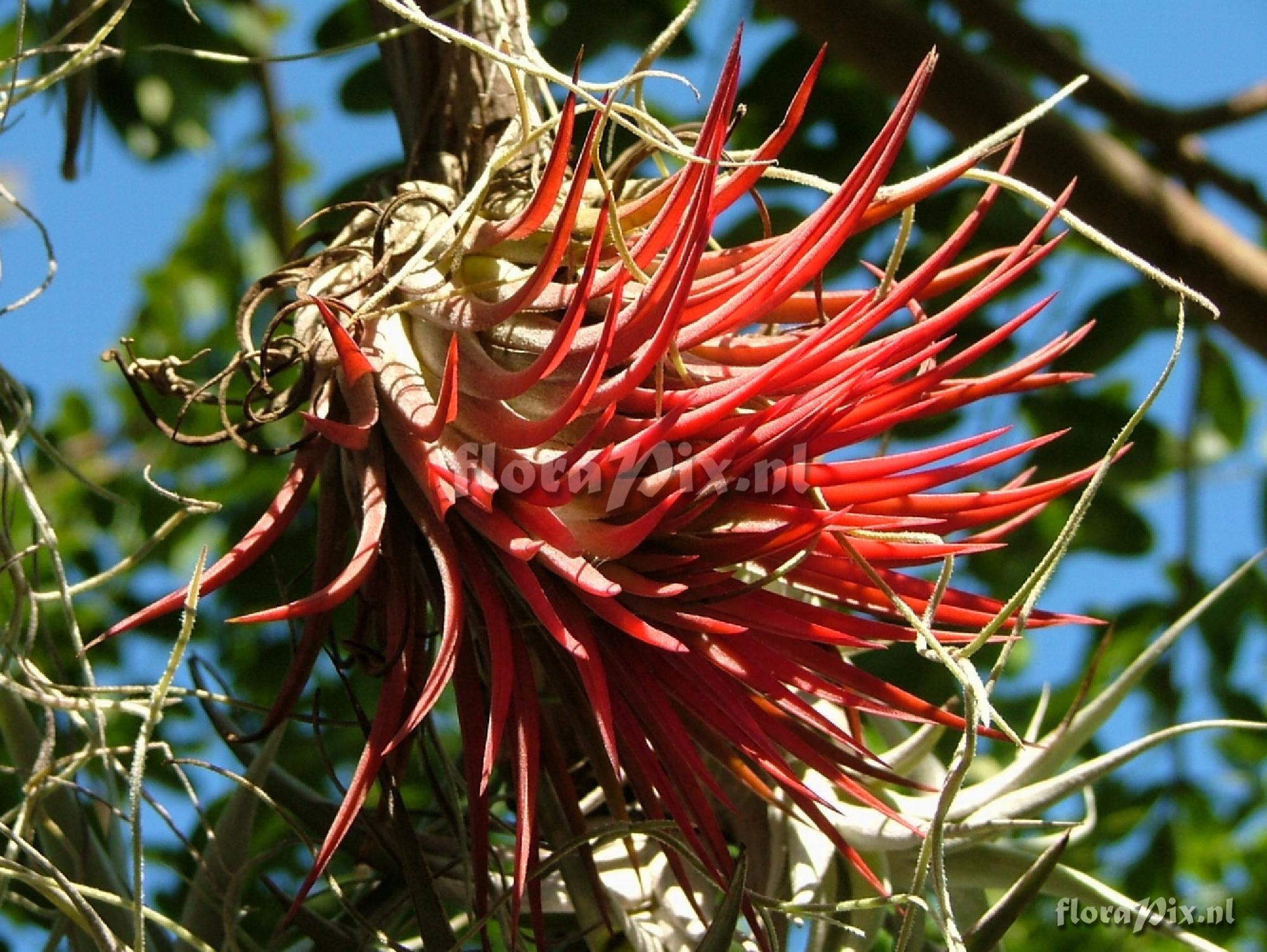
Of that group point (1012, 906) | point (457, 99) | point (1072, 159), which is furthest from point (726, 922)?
point (1072, 159)

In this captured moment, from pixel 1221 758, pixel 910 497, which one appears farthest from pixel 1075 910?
pixel 1221 758

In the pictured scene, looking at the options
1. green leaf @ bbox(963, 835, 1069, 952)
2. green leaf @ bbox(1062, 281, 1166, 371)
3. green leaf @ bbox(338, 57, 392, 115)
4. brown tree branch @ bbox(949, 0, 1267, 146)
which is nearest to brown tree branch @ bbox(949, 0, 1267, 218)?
brown tree branch @ bbox(949, 0, 1267, 146)

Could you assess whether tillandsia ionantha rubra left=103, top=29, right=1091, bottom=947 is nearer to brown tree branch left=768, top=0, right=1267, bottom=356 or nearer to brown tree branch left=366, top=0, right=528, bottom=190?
brown tree branch left=366, top=0, right=528, bottom=190

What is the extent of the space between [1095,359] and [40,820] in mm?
1006

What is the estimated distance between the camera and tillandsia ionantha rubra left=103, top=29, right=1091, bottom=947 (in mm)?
600

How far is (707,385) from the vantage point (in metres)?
0.63

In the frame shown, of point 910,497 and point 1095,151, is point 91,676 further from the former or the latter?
point 1095,151

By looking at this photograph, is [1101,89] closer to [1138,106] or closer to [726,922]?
[1138,106]

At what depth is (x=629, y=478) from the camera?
2.02ft

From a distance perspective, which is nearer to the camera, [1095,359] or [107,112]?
[1095,359]

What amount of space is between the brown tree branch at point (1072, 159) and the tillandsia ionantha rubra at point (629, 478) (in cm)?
43

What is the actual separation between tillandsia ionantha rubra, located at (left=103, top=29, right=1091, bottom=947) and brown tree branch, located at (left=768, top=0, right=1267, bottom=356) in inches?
16.9

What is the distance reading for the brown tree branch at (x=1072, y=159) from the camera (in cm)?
111

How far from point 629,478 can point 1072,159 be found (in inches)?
27.1
